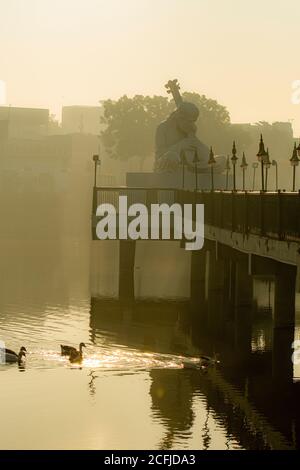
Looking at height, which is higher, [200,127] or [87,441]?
[200,127]

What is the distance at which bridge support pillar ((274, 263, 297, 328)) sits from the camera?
48469 millimetres

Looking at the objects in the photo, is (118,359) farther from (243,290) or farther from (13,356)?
(243,290)

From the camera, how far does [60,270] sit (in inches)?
3787

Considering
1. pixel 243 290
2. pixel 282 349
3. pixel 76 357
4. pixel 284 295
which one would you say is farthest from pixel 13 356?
pixel 243 290

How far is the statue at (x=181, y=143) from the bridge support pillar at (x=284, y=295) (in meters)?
46.6

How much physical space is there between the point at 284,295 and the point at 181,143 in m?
50.3

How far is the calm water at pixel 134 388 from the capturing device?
35531mm

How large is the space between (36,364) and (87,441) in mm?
12806

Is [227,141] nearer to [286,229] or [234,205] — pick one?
[234,205]

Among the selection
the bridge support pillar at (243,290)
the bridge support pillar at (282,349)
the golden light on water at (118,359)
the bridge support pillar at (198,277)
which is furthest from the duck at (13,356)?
the bridge support pillar at (198,277)

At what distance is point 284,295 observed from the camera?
48500 mm

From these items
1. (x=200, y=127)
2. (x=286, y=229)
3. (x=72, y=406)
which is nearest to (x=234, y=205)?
(x=286, y=229)

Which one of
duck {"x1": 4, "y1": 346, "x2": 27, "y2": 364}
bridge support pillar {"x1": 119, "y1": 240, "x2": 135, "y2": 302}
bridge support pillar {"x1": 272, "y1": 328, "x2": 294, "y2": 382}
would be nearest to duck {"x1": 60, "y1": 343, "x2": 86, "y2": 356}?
duck {"x1": 4, "y1": 346, "x2": 27, "y2": 364}
